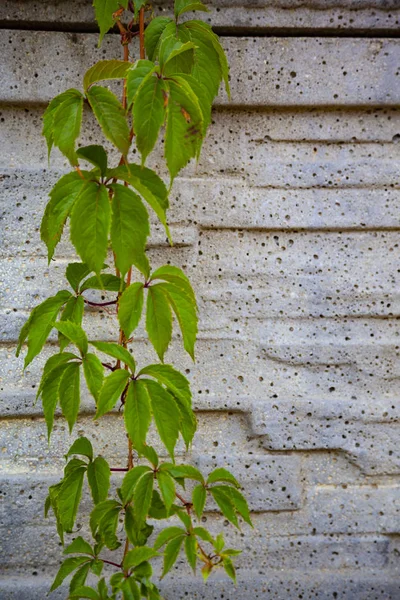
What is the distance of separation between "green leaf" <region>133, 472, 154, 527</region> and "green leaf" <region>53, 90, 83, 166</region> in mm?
462

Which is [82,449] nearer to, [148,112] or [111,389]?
[111,389]

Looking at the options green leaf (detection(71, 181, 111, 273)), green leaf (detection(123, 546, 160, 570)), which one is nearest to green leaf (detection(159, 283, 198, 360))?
green leaf (detection(71, 181, 111, 273))

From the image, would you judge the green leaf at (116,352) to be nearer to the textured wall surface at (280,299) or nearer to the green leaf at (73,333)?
the green leaf at (73,333)

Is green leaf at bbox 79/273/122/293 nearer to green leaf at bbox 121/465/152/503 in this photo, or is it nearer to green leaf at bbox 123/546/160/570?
green leaf at bbox 121/465/152/503

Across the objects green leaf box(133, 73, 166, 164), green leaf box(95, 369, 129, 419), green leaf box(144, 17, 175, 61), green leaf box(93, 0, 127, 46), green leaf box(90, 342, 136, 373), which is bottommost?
green leaf box(95, 369, 129, 419)

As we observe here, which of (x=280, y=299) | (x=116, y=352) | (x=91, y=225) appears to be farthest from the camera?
(x=280, y=299)

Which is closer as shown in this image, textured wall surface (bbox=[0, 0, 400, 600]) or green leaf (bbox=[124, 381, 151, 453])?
green leaf (bbox=[124, 381, 151, 453])

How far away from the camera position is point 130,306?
0.75m

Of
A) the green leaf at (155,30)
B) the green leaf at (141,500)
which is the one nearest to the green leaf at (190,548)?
the green leaf at (141,500)

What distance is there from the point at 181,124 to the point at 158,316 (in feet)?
0.80

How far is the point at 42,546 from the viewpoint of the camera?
3.95 feet

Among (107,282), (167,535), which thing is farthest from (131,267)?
(167,535)

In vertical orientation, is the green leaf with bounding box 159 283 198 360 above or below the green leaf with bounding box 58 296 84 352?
below

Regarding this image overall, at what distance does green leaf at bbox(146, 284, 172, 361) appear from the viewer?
2.47 feet
